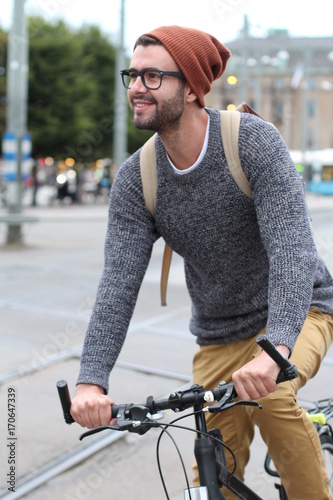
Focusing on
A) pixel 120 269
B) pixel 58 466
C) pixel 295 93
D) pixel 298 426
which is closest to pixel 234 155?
pixel 120 269

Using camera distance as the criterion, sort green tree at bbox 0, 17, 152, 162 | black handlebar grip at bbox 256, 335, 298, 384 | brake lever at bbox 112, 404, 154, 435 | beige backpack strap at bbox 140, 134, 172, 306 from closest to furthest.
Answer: black handlebar grip at bbox 256, 335, 298, 384
brake lever at bbox 112, 404, 154, 435
beige backpack strap at bbox 140, 134, 172, 306
green tree at bbox 0, 17, 152, 162

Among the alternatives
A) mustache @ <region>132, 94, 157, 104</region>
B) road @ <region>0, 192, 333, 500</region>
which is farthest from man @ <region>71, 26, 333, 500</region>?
road @ <region>0, 192, 333, 500</region>

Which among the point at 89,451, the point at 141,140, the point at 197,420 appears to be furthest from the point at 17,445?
the point at 141,140

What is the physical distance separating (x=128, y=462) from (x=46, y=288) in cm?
465

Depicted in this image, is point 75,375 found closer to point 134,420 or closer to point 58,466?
point 58,466

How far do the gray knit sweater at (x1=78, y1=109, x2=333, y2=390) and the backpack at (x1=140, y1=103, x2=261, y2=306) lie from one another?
0.02 meters

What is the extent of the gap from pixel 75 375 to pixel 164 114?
123 inches

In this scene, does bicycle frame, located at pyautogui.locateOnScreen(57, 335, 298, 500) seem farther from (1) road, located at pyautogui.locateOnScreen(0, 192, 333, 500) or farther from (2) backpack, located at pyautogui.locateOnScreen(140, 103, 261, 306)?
(1) road, located at pyautogui.locateOnScreen(0, 192, 333, 500)

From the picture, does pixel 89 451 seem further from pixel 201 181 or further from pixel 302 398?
pixel 201 181

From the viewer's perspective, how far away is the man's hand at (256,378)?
147 cm

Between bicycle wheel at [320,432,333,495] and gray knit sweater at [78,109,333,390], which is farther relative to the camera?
bicycle wheel at [320,432,333,495]

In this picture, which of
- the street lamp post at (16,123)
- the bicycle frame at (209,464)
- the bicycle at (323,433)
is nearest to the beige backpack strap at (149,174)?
the bicycle frame at (209,464)

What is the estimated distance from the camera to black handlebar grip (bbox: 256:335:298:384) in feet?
4.58

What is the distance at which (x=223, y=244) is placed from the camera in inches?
75.7
